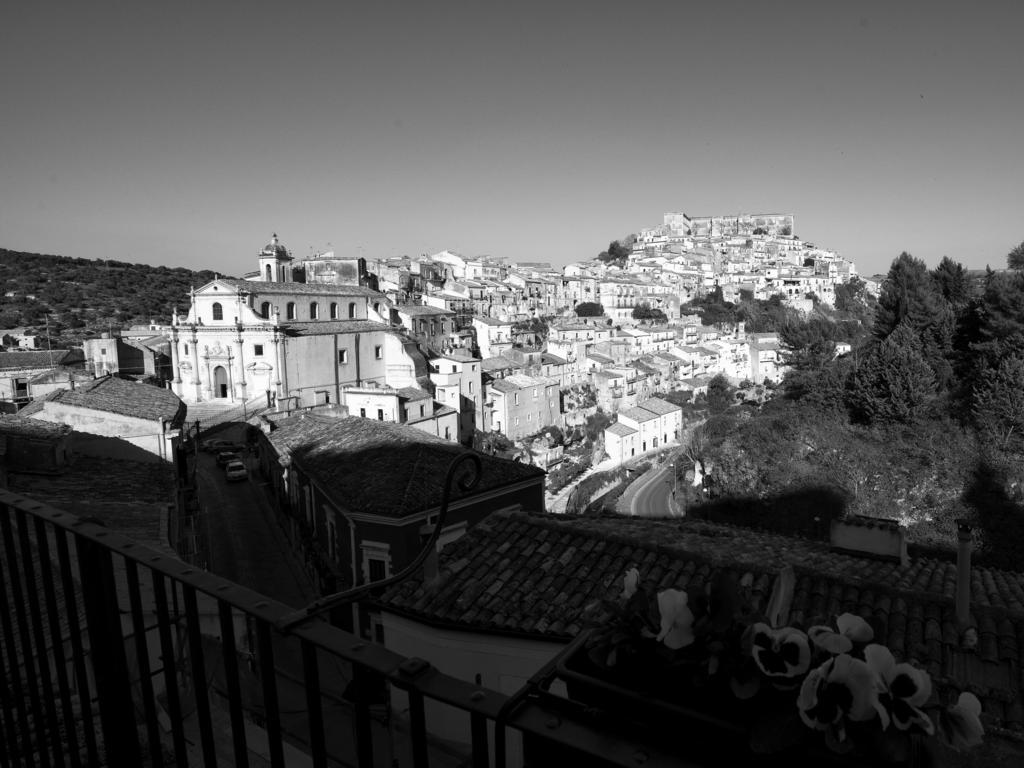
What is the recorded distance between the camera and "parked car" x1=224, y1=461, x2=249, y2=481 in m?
21.7

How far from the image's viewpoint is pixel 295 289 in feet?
116

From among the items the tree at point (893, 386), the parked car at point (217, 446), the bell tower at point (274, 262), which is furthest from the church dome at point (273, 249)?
the tree at point (893, 386)

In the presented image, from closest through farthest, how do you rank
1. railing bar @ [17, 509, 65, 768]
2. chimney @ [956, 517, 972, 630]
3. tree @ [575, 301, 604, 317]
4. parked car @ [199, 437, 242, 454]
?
railing bar @ [17, 509, 65, 768] < chimney @ [956, 517, 972, 630] < parked car @ [199, 437, 242, 454] < tree @ [575, 301, 604, 317]

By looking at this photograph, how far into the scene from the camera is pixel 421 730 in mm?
1360

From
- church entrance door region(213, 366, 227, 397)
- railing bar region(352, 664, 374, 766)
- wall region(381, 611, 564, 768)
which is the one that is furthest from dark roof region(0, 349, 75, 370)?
railing bar region(352, 664, 374, 766)

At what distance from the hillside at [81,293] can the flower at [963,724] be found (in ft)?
182

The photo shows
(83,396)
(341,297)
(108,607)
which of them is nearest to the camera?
(108,607)

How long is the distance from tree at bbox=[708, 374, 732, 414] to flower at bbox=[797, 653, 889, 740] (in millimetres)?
53950

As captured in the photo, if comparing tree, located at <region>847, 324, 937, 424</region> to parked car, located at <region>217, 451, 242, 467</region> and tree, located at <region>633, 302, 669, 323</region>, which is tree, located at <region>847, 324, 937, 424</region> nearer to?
parked car, located at <region>217, 451, 242, 467</region>

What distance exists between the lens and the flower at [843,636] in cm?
126

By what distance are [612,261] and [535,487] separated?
113 m

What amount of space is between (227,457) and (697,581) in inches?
901

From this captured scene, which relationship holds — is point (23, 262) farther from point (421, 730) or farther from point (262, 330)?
point (421, 730)

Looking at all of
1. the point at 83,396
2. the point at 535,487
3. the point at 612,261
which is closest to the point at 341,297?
the point at 83,396
